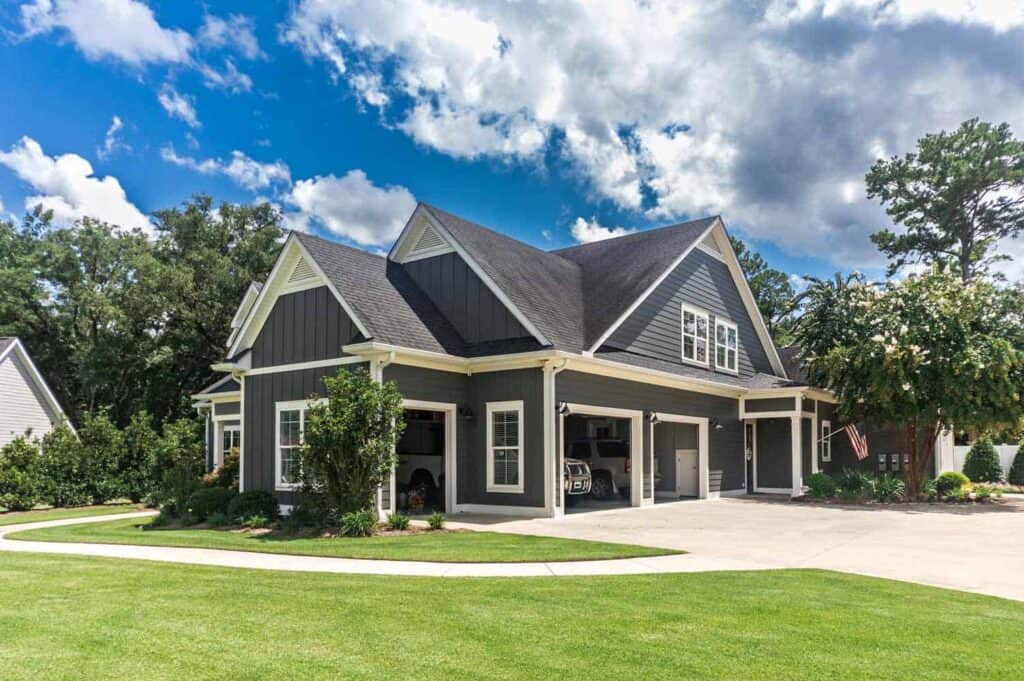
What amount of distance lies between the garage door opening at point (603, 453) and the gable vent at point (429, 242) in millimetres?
6014

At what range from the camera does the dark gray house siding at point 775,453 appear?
25.2 m

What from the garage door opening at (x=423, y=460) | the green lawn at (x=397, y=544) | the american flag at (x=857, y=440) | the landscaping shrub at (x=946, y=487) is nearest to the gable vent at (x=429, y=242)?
the garage door opening at (x=423, y=460)

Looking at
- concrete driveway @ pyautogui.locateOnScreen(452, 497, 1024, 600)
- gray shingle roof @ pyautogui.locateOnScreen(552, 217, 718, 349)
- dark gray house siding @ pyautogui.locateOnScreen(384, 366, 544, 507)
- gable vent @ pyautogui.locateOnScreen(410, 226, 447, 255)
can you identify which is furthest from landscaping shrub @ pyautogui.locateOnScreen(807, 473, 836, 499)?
gable vent @ pyautogui.locateOnScreen(410, 226, 447, 255)

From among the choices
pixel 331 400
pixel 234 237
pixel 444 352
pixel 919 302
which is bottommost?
pixel 331 400

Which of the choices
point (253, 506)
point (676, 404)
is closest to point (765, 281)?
point (676, 404)

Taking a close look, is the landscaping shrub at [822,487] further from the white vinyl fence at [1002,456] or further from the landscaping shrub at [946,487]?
the white vinyl fence at [1002,456]

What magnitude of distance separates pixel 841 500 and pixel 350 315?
15.0 metres

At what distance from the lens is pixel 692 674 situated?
17.2 feet

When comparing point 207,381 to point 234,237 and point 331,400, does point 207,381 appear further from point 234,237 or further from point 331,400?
point 331,400

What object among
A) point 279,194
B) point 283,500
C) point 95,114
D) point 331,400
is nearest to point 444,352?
point 331,400

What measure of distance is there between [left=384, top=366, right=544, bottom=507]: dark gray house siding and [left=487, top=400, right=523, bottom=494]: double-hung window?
0.13 meters

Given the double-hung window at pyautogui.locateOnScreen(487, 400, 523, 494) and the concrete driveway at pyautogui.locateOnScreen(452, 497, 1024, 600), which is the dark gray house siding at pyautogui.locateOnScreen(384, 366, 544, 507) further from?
the concrete driveway at pyautogui.locateOnScreen(452, 497, 1024, 600)

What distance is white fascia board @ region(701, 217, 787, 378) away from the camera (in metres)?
25.2

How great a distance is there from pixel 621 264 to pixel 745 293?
19.8 ft
